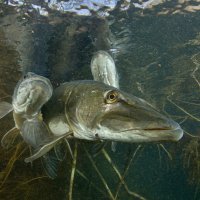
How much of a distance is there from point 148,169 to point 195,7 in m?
106

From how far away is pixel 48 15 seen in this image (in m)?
11.2

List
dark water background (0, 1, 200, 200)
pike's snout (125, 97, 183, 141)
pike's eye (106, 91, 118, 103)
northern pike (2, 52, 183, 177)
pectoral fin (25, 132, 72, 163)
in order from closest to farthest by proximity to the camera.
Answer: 1. pike's snout (125, 97, 183, 141)
2. northern pike (2, 52, 183, 177)
3. pectoral fin (25, 132, 72, 163)
4. pike's eye (106, 91, 118, 103)
5. dark water background (0, 1, 200, 200)

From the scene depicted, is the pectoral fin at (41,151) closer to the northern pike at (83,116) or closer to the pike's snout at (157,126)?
the northern pike at (83,116)

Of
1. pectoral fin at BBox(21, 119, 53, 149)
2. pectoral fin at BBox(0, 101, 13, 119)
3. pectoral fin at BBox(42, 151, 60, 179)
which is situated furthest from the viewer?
pectoral fin at BBox(0, 101, 13, 119)

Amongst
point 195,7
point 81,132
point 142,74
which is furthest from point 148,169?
point 81,132

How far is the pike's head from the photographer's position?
3.14 metres

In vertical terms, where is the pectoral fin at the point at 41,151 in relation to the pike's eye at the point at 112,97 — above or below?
below

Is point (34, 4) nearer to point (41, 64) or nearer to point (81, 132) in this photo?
point (41, 64)

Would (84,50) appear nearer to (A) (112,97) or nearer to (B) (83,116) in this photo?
(B) (83,116)

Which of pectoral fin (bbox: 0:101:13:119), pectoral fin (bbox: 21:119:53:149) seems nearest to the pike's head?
pectoral fin (bbox: 21:119:53:149)

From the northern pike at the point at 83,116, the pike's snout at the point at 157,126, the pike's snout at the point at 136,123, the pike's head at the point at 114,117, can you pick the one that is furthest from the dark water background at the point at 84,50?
the pike's snout at the point at 157,126

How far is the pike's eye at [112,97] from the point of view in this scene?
12.4 ft

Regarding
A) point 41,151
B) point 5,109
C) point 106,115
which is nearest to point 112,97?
point 106,115

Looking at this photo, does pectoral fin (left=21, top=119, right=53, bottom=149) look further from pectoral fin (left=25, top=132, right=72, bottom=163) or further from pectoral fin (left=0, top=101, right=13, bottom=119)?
Answer: pectoral fin (left=0, top=101, right=13, bottom=119)
